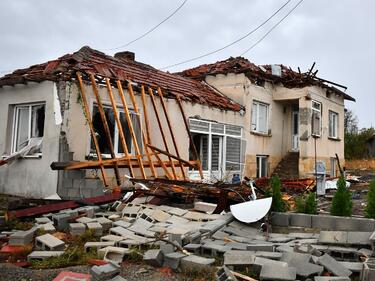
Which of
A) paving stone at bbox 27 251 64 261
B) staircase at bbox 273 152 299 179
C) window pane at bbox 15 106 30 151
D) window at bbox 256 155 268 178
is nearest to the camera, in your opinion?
paving stone at bbox 27 251 64 261

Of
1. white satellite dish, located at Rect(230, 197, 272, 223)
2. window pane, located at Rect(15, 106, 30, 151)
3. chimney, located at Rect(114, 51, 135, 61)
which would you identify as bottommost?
white satellite dish, located at Rect(230, 197, 272, 223)

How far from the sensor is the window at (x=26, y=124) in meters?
11.3

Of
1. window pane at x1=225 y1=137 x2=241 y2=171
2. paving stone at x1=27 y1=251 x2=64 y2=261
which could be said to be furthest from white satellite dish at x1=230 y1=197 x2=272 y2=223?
window pane at x1=225 y1=137 x2=241 y2=171

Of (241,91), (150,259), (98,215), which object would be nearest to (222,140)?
(241,91)

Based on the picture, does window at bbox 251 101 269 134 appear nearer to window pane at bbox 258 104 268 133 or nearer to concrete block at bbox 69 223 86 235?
window pane at bbox 258 104 268 133

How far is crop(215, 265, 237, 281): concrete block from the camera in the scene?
14.5ft

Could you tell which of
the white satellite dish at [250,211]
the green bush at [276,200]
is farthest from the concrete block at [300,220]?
the white satellite dish at [250,211]

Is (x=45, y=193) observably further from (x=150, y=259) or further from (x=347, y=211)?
(x=347, y=211)

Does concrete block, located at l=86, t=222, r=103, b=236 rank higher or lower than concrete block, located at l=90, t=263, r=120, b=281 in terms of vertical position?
higher

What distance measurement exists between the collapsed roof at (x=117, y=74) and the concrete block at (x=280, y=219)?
6207 millimetres

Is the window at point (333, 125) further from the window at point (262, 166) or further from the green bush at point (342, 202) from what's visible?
the green bush at point (342, 202)

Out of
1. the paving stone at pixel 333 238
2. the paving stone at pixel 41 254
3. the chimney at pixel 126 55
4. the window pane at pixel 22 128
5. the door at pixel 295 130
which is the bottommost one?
the paving stone at pixel 41 254

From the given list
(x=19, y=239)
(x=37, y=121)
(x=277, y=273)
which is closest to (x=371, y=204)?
(x=277, y=273)

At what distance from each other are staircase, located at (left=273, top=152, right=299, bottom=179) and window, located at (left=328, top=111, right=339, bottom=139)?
117 inches
